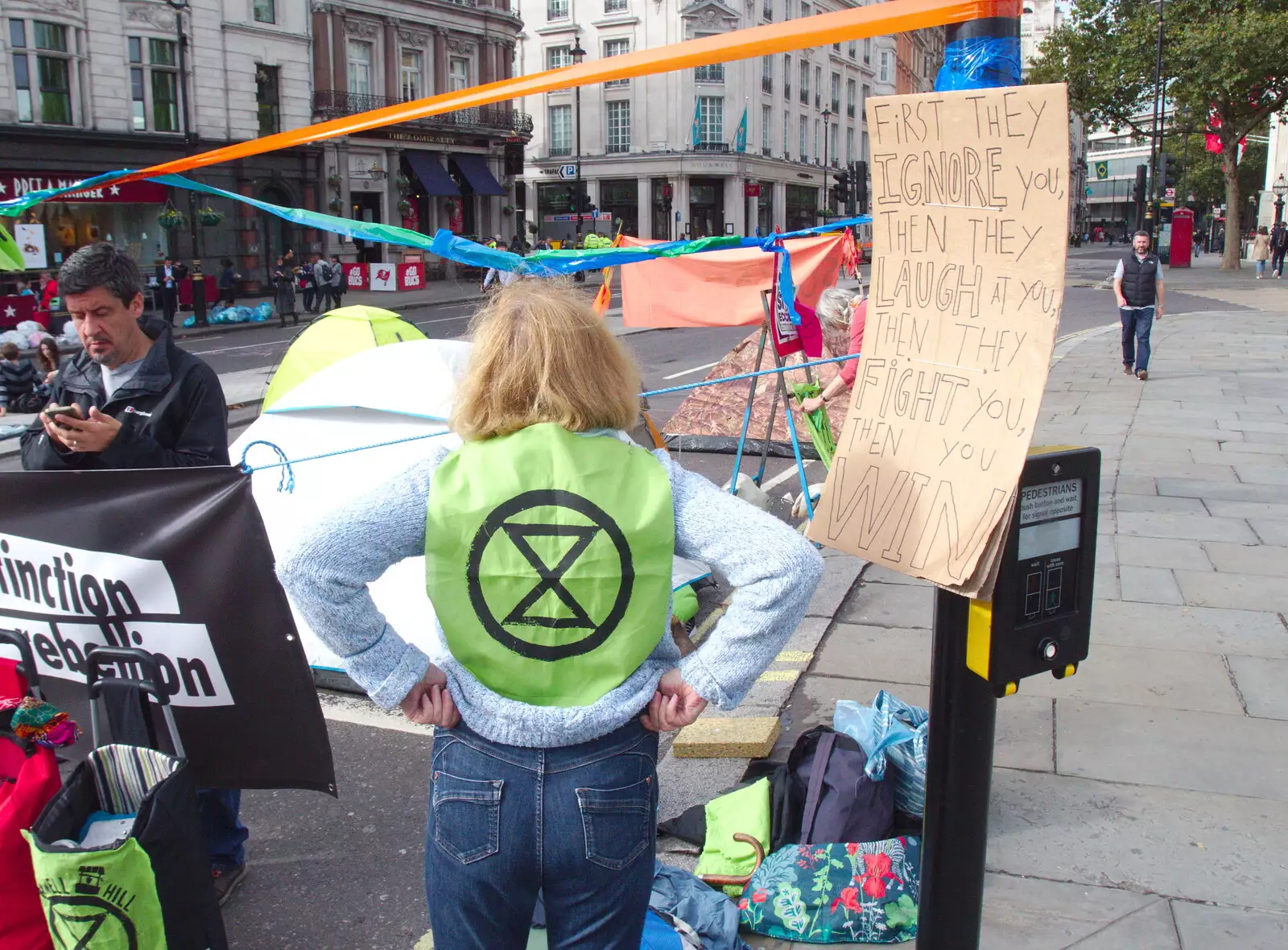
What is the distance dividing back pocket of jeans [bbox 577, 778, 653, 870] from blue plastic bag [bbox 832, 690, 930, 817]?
160 centimetres

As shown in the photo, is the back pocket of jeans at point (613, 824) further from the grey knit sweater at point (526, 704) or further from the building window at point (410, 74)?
the building window at point (410, 74)

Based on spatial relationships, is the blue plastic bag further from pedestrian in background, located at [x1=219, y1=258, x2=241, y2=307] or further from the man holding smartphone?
pedestrian in background, located at [x1=219, y1=258, x2=241, y2=307]

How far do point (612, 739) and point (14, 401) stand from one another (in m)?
13.8

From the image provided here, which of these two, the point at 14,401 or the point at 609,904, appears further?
the point at 14,401

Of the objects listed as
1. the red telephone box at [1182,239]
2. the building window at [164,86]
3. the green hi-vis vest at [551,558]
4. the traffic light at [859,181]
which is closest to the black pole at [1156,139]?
the red telephone box at [1182,239]

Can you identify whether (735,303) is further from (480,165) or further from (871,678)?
(480,165)

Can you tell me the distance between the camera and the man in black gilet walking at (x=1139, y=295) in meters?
13.6

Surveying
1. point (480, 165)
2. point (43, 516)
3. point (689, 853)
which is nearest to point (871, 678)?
point (689, 853)

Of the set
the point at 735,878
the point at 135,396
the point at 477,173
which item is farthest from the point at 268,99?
the point at 735,878

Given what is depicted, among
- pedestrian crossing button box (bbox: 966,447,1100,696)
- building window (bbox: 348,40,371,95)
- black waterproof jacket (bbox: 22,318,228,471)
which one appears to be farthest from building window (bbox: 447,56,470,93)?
pedestrian crossing button box (bbox: 966,447,1100,696)

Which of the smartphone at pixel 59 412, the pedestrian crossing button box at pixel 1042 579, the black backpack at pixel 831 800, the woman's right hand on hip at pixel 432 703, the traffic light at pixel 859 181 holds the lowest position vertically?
the black backpack at pixel 831 800

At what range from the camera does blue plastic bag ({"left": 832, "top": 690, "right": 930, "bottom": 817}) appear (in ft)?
11.3

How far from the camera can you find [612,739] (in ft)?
6.44

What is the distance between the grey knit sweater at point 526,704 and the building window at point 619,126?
59340 millimetres
